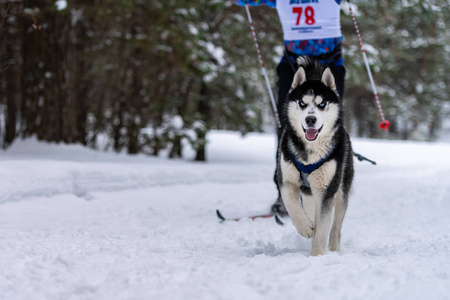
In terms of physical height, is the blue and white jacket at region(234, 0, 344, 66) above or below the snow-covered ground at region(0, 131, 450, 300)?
above

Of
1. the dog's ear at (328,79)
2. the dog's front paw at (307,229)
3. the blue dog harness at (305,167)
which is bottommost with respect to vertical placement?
the dog's front paw at (307,229)

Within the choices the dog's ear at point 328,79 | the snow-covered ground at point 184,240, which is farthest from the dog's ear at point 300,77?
the snow-covered ground at point 184,240

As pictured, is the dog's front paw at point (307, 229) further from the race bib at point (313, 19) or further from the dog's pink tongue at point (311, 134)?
the race bib at point (313, 19)

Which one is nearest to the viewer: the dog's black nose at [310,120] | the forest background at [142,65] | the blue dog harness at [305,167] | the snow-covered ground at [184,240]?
the snow-covered ground at [184,240]

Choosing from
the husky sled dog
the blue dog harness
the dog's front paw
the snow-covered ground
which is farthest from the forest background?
the dog's front paw

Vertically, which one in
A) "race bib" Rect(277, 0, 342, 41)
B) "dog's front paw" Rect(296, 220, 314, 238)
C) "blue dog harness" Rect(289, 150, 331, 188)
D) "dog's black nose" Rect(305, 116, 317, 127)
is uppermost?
"race bib" Rect(277, 0, 342, 41)

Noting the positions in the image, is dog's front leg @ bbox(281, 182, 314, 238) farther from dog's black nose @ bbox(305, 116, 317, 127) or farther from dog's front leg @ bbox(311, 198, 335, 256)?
dog's black nose @ bbox(305, 116, 317, 127)

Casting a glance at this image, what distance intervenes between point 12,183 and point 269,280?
3884 mm

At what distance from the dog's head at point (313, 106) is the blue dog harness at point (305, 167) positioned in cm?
18

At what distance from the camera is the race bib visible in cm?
416

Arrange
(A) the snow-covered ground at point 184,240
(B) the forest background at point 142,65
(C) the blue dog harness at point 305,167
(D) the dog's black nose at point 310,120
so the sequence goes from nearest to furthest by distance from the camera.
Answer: (A) the snow-covered ground at point 184,240, (D) the dog's black nose at point 310,120, (C) the blue dog harness at point 305,167, (B) the forest background at point 142,65

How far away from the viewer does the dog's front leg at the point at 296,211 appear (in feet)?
10.5

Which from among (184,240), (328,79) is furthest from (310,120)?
(184,240)

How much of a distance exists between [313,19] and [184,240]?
2.42 meters
